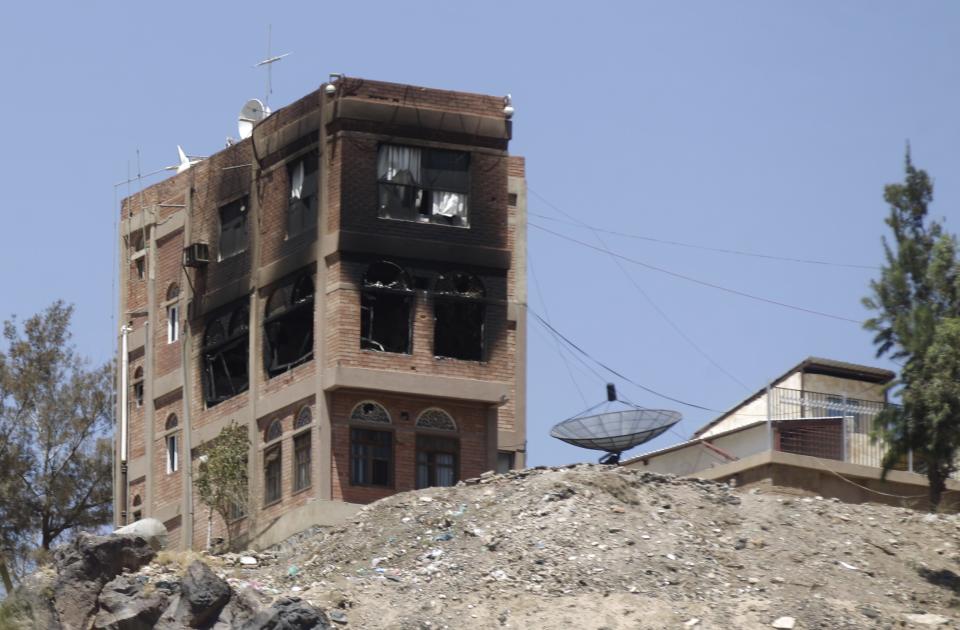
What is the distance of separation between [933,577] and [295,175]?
777 inches

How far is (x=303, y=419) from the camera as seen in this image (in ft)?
205

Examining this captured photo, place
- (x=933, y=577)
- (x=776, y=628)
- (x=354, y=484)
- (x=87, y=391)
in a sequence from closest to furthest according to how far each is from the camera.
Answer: (x=776, y=628) → (x=933, y=577) → (x=354, y=484) → (x=87, y=391)

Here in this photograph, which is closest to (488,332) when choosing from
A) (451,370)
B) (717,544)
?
(451,370)

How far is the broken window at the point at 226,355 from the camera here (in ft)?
216

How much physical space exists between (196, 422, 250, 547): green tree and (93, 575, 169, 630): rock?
970 centimetres

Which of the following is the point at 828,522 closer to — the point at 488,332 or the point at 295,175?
the point at 488,332

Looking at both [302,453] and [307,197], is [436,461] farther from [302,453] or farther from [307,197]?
[307,197]

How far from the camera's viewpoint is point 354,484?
61.4 m

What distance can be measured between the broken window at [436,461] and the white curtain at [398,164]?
6.40 m

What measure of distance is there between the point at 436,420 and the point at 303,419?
3.25 metres

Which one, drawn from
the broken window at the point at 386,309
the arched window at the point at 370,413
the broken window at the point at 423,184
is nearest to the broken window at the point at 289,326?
the broken window at the point at 386,309

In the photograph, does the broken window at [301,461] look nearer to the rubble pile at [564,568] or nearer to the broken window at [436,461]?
the broken window at [436,461]

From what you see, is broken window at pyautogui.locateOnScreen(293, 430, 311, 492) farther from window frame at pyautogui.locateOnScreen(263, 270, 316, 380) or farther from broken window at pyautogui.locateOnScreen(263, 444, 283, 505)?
window frame at pyautogui.locateOnScreen(263, 270, 316, 380)

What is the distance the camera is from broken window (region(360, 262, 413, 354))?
206 ft
